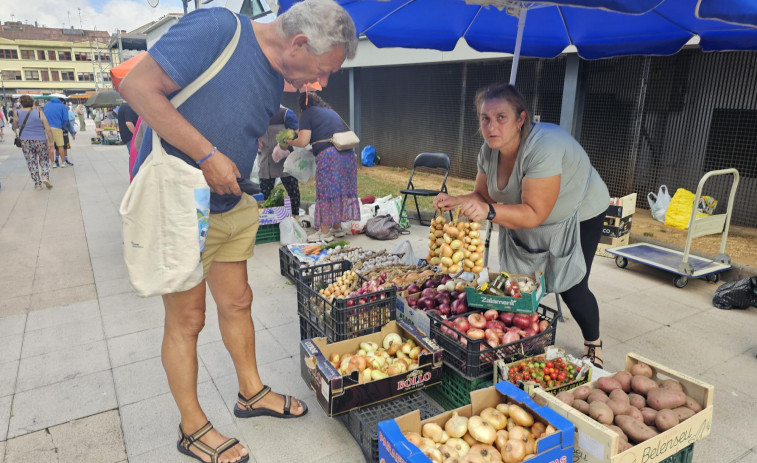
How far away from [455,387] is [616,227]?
13.0 feet

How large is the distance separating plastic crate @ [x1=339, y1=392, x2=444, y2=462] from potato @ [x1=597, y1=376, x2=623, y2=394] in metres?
0.81

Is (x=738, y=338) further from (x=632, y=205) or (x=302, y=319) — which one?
(x=302, y=319)

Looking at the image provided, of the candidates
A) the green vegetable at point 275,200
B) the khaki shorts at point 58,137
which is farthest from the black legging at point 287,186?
the khaki shorts at point 58,137

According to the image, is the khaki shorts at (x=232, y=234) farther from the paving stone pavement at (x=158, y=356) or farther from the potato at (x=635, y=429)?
the potato at (x=635, y=429)

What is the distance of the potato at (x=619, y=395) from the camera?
2111 millimetres

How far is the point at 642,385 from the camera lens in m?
2.24

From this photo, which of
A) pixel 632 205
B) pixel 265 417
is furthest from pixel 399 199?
pixel 265 417

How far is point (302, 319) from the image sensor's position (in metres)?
3.29

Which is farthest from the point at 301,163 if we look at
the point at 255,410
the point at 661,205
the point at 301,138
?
the point at 661,205

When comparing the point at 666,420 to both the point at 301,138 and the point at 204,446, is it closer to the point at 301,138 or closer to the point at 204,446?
the point at 204,446

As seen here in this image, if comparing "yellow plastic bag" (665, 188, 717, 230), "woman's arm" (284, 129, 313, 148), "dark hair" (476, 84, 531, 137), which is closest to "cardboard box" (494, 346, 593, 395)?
"dark hair" (476, 84, 531, 137)

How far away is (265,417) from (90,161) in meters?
15.9

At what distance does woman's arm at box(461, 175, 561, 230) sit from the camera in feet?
8.35

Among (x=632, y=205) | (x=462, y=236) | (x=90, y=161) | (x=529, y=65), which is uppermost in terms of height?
(x=529, y=65)
